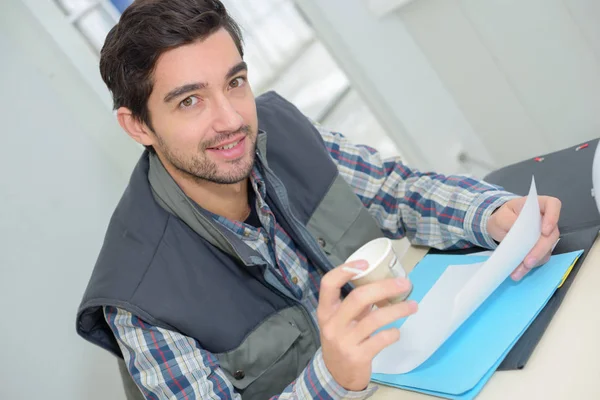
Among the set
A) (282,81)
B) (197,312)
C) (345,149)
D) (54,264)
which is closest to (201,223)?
(197,312)

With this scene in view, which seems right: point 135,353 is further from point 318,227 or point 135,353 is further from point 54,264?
point 54,264

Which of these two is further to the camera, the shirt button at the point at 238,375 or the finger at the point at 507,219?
the shirt button at the point at 238,375

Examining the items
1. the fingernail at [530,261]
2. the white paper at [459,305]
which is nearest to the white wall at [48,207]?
the white paper at [459,305]

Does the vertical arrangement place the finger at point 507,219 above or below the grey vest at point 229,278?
below

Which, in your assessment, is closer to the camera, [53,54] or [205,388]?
[205,388]

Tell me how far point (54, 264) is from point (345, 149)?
0.95 metres

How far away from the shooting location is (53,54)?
1747 millimetres

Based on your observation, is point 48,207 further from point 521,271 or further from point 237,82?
point 521,271

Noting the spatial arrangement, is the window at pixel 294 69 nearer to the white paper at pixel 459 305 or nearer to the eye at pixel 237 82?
the eye at pixel 237 82

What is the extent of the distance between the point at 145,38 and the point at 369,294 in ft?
2.36

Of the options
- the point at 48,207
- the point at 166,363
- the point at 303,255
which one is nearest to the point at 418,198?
the point at 303,255

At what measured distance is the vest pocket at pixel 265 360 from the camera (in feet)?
3.51

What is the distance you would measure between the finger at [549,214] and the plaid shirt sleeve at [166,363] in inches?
24.5

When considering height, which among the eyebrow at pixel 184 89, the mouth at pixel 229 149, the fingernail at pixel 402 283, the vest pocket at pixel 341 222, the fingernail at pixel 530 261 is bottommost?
the fingernail at pixel 530 261
